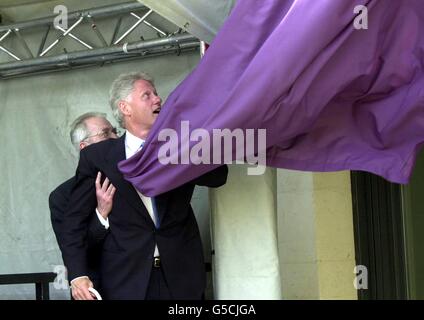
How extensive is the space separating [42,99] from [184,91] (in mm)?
1849

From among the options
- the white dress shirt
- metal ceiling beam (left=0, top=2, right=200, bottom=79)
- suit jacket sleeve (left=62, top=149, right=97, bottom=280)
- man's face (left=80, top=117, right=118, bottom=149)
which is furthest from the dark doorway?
A: suit jacket sleeve (left=62, top=149, right=97, bottom=280)

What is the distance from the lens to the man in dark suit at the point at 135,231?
2.85 m

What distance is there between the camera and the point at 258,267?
2.96m

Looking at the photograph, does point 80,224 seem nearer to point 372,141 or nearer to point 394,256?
point 372,141

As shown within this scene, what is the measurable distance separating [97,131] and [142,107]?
0.58 metres

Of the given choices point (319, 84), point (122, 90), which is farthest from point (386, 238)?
point (319, 84)

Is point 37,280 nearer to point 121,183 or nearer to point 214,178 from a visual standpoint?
point 121,183

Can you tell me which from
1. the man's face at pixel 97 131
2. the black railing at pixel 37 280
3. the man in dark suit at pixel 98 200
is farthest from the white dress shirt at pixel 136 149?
the black railing at pixel 37 280

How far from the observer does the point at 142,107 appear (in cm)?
297

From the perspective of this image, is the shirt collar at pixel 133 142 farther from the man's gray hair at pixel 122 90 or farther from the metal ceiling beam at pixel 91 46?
the metal ceiling beam at pixel 91 46

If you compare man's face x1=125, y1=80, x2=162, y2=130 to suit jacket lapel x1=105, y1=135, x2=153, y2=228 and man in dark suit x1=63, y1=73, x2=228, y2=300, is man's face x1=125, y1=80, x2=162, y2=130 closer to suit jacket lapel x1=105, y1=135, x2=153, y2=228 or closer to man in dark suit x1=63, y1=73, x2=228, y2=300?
man in dark suit x1=63, y1=73, x2=228, y2=300

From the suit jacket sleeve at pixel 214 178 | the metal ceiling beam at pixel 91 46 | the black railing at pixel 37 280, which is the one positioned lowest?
the black railing at pixel 37 280

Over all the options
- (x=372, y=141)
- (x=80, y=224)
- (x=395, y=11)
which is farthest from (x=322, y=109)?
(x=80, y=224)

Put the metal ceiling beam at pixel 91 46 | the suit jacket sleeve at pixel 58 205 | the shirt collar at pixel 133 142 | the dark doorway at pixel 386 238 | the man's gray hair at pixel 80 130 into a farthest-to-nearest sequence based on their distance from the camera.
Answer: the dark doorway at pixel 386 238
the metal ceiling beam at pixel 91 46
the man's gray hair at pixel 80 130
the suit jacket sleeve at pixel 58 205
the shirt collar at pixel 133 142
